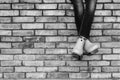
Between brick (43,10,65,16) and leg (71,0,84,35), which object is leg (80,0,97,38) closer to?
leg (71,0,84,35)

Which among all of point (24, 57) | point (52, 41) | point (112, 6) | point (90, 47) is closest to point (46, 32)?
point (52, 41)

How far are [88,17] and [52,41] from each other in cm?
54

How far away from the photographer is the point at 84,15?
10.4ft

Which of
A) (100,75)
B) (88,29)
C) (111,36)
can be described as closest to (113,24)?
(111,36)

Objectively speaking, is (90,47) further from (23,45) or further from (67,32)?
(23,45)

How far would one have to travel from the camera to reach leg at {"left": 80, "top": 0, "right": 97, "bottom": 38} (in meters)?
3.17

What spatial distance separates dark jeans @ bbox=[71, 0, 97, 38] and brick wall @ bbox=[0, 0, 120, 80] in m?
0.20

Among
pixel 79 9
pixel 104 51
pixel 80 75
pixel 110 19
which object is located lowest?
pixel 80 75

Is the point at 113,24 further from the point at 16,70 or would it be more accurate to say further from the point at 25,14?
the point at 16,70

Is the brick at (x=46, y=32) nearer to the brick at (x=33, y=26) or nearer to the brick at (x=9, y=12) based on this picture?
the brick at (x=33, y=26)

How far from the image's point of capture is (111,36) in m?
3.44

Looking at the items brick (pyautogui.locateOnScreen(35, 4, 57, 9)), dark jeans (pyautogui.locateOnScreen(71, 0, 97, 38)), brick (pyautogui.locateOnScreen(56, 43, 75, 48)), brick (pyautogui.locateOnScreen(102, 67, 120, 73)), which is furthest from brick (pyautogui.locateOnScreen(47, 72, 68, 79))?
brick (pyautogui.locateOnScreen(35, 4, 57, 9))

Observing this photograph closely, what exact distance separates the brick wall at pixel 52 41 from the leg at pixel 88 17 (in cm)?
23

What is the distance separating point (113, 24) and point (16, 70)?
126 cm
